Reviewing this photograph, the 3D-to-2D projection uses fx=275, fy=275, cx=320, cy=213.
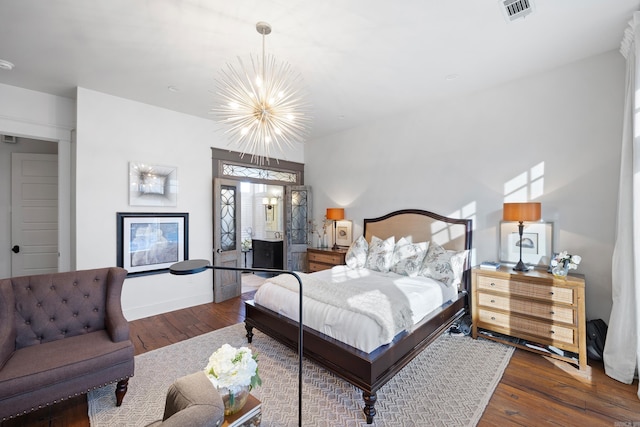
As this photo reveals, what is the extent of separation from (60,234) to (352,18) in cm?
466

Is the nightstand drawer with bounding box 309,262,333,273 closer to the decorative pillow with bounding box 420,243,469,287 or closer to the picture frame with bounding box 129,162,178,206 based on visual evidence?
the decorative pillow with bounding box 420,243,469,287

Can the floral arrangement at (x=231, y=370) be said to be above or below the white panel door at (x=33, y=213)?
below

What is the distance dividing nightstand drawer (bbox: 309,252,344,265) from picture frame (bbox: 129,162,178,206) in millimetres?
2566

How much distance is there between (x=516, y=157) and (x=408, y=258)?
6.15ft

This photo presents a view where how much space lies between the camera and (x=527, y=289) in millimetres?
2967

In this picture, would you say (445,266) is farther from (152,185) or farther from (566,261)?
(152,185)

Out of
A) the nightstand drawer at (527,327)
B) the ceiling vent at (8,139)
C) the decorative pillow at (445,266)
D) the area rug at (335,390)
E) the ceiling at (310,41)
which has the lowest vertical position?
the area rug at (335,390)

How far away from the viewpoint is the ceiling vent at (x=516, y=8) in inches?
87.2

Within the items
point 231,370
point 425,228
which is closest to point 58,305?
point 231,370

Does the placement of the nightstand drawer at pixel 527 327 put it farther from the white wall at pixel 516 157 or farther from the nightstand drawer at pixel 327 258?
the nightstand drawer at pixel 327 258

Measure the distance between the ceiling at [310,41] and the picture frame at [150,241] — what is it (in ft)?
5.98

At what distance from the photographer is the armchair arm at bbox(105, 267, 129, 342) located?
7.63 ft

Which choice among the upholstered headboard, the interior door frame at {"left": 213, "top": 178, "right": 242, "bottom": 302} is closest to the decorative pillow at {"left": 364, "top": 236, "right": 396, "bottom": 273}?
the upholstered headboard

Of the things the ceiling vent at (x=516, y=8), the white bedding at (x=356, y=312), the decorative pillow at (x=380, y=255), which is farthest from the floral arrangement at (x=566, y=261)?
the ceiling vent at (x=516, y=8)
